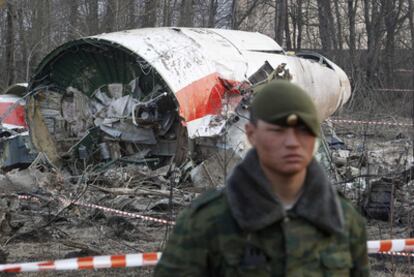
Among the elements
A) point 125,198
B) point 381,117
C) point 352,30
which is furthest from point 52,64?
point 352,30

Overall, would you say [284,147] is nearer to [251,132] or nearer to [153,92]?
[251,132]

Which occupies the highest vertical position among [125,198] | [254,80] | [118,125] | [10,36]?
[10,36]

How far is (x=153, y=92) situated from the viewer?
1066 cm

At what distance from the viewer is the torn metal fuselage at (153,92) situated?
10219mm

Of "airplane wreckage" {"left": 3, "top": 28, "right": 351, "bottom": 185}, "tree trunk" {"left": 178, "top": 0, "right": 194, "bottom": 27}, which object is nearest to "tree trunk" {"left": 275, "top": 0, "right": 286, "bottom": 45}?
"tree trunk" {"left": 178, "top": 0, "right": 194, "bottom": 27}

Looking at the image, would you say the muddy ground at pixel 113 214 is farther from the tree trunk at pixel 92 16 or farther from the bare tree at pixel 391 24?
the bare tree at pixel 391 24

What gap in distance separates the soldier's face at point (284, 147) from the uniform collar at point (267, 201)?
0.05 metres

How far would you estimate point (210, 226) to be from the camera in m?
2.11

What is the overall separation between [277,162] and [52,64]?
34.2ft

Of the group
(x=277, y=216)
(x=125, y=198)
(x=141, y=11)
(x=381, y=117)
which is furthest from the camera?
(x=141, y=11)

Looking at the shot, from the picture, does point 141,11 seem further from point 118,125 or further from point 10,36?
point 118,125

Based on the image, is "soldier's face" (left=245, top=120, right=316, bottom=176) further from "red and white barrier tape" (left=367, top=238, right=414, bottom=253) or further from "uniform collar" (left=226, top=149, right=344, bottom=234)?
"red and white barrier tape" (left=367, top=238, right=414, bottom=253)

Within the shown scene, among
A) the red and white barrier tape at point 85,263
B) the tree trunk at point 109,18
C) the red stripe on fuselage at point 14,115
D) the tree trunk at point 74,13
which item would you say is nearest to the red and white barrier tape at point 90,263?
the red and white barrier tape at point 85,263

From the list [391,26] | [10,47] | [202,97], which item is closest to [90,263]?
[202,97]
